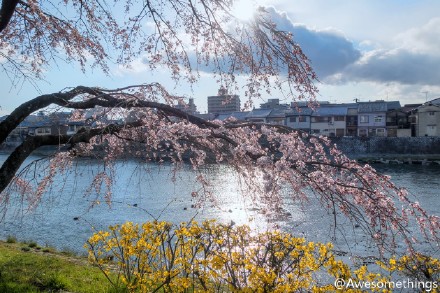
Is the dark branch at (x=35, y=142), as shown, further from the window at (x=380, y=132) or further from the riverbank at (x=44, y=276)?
the window at (x=380, y=132)

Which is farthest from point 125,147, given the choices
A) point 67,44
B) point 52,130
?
point 67,44

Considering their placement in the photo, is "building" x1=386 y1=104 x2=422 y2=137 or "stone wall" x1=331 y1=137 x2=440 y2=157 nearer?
"stone wall" x1=331 y1=137 x2=440 y2=157

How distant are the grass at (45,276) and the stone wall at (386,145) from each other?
41.7m

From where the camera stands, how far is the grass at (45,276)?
5.32 meters

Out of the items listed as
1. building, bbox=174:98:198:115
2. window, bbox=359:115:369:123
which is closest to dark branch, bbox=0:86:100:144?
building, bbox=174:98:198:115

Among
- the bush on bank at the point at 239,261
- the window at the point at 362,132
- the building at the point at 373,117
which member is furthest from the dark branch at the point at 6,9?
the window at the point at 362,132

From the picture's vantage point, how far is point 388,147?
154 feet

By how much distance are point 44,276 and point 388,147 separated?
4616 cm

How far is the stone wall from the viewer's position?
151 ft

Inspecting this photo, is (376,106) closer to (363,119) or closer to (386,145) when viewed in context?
(363,119)

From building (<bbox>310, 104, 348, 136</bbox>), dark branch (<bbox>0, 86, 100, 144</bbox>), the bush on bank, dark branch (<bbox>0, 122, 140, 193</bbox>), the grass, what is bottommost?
the grass

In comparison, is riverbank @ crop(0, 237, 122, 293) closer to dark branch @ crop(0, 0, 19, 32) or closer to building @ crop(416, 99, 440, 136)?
dark branch @ crop(0, 0, 19, 32)

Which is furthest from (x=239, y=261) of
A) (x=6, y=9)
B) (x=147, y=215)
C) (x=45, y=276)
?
(x=147, y=215)

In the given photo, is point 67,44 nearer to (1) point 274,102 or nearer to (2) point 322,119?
(1) point 274,102
